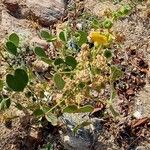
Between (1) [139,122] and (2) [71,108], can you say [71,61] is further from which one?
(1) [139,122]

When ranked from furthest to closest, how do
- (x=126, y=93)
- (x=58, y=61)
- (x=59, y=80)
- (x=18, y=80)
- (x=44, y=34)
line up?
(x=126, y=93) < (x=44, y=34) < (x=58, y=61) < (x=59, y=80) < (x=18, y=80)

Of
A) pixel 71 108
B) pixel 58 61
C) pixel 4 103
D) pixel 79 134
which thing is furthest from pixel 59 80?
pixel 79 134

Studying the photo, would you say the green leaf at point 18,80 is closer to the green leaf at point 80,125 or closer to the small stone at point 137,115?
the green leaf at point 80,125

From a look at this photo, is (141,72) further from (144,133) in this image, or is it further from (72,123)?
(72,123)

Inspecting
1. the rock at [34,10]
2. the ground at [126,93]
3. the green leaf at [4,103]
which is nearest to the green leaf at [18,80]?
the green leaf at [4,103]

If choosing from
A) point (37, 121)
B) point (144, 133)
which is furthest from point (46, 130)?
point (144, 133)

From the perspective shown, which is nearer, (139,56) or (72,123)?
(72,123)

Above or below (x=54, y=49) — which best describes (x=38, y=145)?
below
